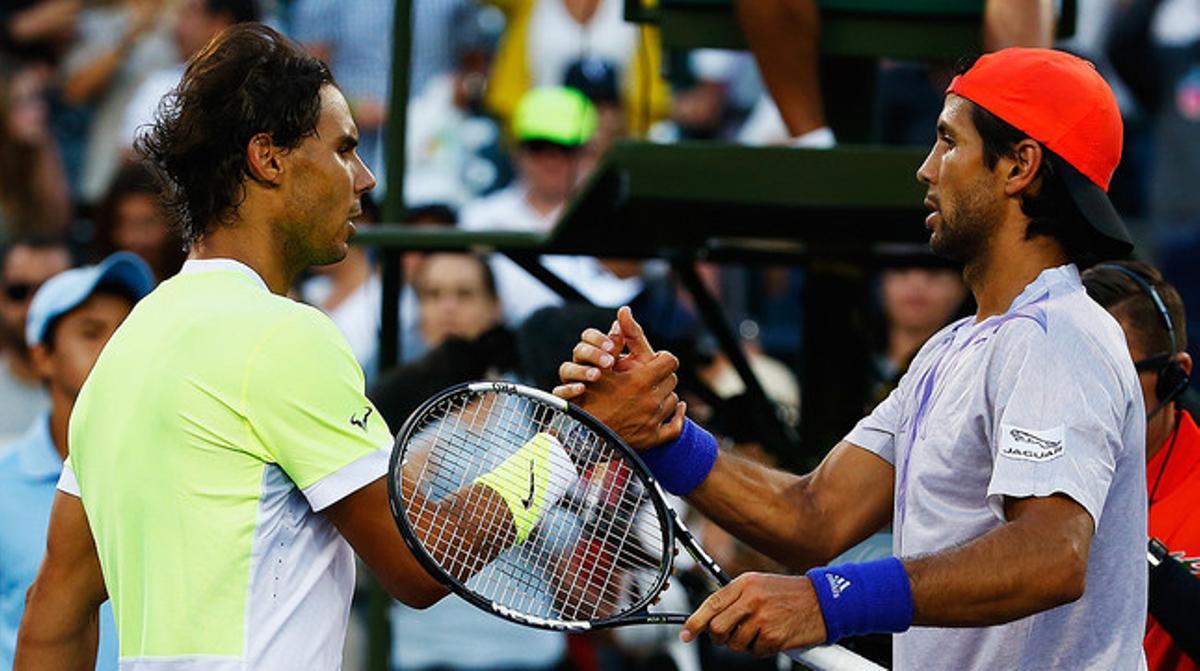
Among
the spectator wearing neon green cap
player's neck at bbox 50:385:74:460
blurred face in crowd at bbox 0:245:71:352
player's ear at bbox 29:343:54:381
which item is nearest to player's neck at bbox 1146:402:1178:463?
player's neck at bbox 50:385:74:460

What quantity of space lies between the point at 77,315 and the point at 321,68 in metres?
2.58

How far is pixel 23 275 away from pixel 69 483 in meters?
4.86

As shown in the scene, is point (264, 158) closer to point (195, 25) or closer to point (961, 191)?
point (961, 191)

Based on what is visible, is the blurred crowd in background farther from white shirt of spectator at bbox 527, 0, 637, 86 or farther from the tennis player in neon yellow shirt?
the tennis player in neon yellow shirt

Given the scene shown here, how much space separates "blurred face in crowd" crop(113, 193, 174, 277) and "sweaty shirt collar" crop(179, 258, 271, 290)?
4907 millimetres

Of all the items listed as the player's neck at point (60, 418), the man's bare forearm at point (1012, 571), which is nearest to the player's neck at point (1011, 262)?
the man's bare forearm at point (1012, 571)

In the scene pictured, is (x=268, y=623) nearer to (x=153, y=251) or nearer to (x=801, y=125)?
(x=801, y=125)

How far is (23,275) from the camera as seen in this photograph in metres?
8.30

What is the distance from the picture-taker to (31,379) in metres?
8.59

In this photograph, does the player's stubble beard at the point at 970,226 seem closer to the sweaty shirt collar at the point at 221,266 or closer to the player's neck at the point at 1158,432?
the player's neck at the point at 1158,432

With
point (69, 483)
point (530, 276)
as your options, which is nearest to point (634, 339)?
point (69, 483)

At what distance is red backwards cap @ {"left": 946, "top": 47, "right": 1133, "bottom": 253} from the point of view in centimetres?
366

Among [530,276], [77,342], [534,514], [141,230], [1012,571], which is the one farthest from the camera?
[141,230]

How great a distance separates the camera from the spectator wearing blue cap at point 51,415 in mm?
5266
